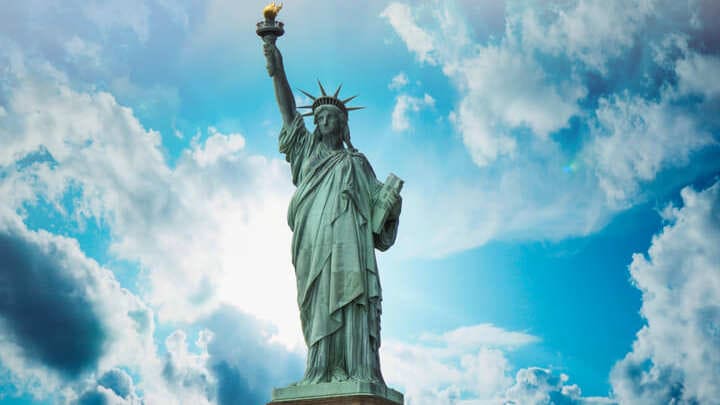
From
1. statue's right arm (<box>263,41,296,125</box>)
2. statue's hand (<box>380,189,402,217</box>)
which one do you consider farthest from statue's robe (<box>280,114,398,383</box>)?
statue's right arm (<box>263,41,296,125</box>)

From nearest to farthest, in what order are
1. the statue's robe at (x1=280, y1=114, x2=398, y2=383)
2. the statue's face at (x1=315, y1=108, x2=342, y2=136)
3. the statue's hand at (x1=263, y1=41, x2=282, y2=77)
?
the statue's robe at (x1=280, y1=114, x2=398, y2=383) → the statue's hand at (x1=263, y1=41, x2=282, y2=77) → the statue's face at (x1=315, y1=108, x2=342, y2=136)

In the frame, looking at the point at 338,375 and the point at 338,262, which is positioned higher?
the point at 338,262

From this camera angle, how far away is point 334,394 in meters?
11.9

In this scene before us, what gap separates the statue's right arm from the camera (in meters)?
14.6

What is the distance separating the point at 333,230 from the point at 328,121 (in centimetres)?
257

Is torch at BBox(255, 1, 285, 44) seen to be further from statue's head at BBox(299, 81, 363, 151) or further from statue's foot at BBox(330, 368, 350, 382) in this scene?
statue's foot at BBox(330, 368, 350, 382)

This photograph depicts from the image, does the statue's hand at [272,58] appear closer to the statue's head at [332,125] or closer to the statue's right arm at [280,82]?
the statue's right arm at [280,82]

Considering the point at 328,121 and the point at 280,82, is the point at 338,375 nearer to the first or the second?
the point at 328,121

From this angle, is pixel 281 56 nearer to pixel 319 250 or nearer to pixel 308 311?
pixel 319 250

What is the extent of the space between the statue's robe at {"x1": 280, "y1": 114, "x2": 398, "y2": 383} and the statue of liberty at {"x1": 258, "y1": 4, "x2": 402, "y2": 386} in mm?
17

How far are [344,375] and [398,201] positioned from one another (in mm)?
3505

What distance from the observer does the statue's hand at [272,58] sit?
47.8ft

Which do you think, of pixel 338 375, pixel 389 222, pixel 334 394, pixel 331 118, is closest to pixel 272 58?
pixel 331 118

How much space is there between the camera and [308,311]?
13.0 metres
